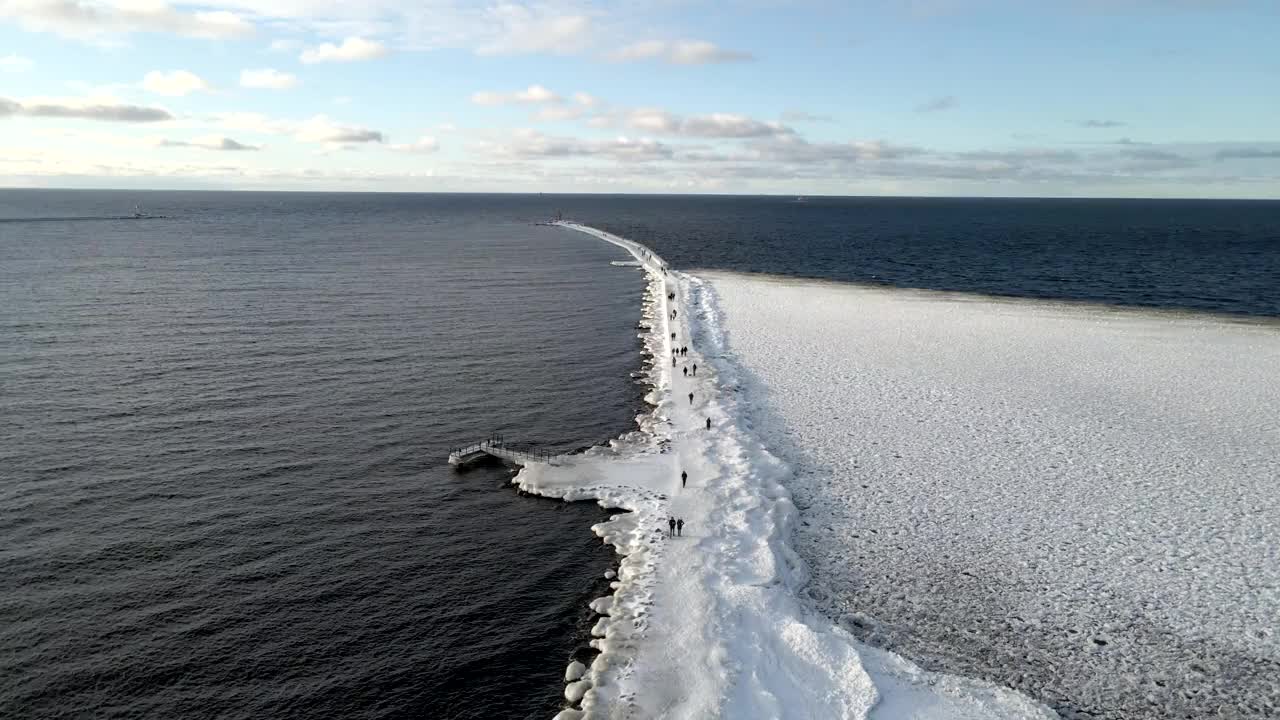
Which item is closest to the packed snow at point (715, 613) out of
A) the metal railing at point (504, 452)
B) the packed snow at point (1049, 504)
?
the metal railing at point (504, 452)

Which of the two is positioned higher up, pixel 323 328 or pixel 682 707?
pixel 323 328

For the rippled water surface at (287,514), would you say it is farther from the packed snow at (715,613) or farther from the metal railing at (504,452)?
the packed snow at (715,613)

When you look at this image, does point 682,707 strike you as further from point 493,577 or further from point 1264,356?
point 1264,356

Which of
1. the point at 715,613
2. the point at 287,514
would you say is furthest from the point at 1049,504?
the point at 287,514

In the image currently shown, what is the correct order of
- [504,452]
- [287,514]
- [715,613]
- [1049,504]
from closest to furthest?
[715,613], [287,514], [1049,504], [504,452]

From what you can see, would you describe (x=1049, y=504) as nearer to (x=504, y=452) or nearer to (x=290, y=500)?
(x=504, y=452)

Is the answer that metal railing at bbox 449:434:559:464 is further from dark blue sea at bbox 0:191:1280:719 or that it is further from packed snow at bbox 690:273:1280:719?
packed snow at bbox 690:273:1280:719

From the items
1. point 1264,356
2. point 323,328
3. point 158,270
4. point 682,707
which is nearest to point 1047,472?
point 682,707
